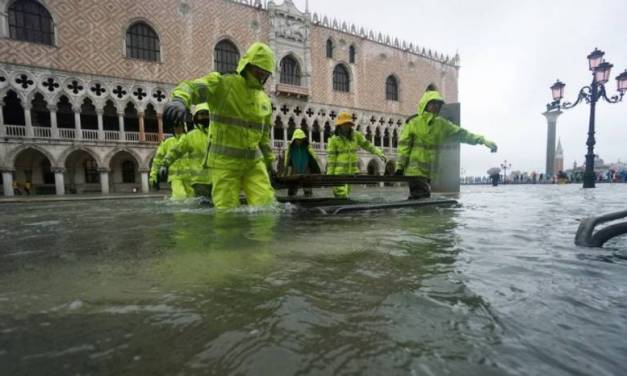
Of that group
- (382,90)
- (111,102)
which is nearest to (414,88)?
(382,90)

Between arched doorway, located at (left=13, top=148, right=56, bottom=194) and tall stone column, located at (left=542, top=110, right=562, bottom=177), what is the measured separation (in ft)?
108

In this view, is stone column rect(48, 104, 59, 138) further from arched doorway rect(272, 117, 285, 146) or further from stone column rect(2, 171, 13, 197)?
arched doorway rect(272, 117, 285, 146)

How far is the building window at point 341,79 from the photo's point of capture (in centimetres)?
2570

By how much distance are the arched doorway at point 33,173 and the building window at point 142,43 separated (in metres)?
7.83

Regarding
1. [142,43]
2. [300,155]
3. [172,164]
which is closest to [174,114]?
[172,164]

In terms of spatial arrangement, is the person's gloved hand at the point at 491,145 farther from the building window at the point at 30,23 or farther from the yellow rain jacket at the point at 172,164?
the building window at the point at 30,23

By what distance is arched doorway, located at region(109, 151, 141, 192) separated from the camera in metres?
20.0

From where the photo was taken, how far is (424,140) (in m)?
5.96

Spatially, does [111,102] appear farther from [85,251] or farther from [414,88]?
[414,88]

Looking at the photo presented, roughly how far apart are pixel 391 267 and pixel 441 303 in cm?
44

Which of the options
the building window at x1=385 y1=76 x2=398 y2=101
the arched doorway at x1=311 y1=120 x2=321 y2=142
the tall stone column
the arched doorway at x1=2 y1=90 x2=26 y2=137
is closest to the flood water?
the arched doorway at x1=2 y1=90 x2=26 y2=137

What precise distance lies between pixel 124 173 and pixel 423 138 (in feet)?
67.6

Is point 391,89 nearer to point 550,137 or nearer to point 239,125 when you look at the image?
point 550,137

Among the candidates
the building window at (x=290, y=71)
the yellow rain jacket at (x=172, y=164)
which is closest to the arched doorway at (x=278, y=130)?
the building window at (x=290, y=71)
